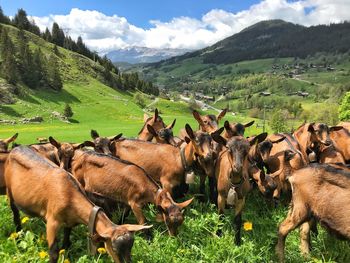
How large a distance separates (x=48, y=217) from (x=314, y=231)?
6554 mm

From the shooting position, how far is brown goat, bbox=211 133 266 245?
26.5ft

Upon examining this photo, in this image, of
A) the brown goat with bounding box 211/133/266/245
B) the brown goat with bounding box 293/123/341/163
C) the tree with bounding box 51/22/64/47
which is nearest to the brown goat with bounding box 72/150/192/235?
the brown goat with bounding box 211/133/266/245

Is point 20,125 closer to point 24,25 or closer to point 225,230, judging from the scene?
point 225,230

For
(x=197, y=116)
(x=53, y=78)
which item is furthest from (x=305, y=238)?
(x=53, y=78)

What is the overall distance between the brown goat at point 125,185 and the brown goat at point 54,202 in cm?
152

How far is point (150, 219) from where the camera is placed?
10.2 m

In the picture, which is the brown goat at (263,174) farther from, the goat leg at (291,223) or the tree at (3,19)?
the tree at (3,19)

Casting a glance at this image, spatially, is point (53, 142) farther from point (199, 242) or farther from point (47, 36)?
point (47, 36)

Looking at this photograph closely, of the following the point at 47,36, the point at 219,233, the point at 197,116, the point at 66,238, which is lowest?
the point at 219,233

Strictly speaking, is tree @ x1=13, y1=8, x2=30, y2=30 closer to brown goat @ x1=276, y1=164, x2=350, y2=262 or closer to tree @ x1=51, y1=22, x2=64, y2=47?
tree @ x1=51, y1=22, x2=64, y2=47

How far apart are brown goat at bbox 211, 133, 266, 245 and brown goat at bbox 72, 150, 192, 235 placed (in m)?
1.19

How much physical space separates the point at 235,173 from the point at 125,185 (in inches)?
112

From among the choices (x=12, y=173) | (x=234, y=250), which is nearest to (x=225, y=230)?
(x=234, y=250)

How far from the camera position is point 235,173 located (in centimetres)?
837
